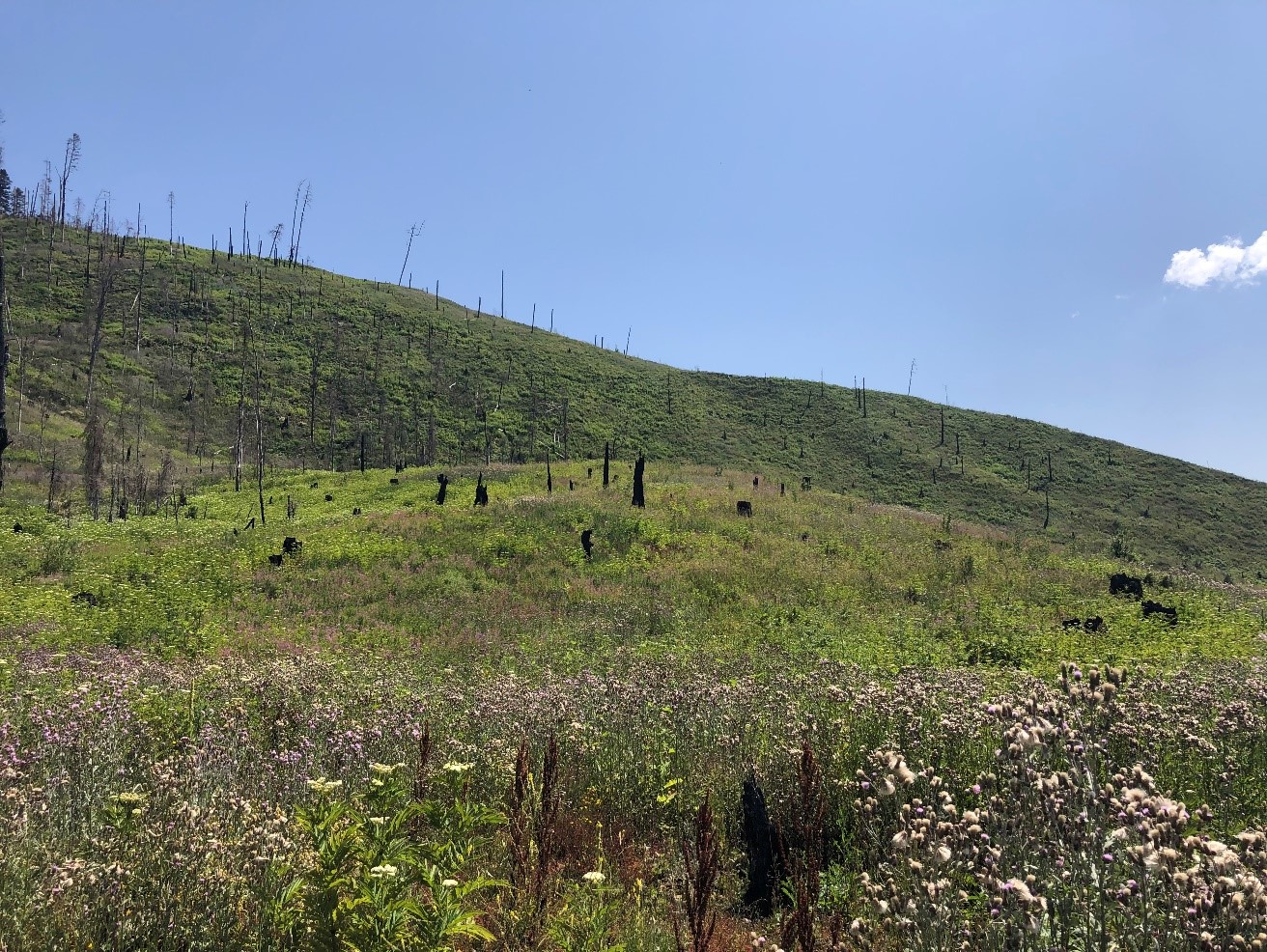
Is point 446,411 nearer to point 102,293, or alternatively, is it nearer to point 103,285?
point 102,293

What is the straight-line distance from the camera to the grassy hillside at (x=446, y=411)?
2142 inches

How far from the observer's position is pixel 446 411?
6900 centimetres

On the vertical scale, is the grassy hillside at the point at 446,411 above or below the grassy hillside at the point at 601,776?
above

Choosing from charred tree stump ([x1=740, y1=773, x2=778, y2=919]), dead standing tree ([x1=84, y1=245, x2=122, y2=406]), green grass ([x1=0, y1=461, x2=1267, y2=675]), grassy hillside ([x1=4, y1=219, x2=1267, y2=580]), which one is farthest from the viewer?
dead standing tree ([x1=84, y1=245, x2=122, y2=406])

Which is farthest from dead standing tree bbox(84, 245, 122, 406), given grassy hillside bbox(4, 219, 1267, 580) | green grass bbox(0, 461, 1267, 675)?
green grass bbox(0, 461, 1267, 675)

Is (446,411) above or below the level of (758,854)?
above

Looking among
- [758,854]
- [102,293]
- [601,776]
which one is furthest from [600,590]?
[102,293]

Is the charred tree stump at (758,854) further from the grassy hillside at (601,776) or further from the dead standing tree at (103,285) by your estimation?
the dead standing tree at (103,285)

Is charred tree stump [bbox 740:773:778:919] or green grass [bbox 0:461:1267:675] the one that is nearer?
charred tree stump [bbox 740:773:778:919]

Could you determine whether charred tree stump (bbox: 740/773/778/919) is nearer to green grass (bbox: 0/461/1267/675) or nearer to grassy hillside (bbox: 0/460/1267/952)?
grassy hillside (bbox: 0/460/1267/952)

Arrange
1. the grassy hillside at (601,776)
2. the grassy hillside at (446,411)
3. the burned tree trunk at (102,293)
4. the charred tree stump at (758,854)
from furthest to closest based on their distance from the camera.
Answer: the burned tree trunk at (102,293), the grassy hillside at (446,411), the charred tree stump at (758,854), the grassy hillside at (601,776)

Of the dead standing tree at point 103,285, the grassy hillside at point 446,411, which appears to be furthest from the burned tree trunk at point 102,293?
the grassy hillside at point 446,411

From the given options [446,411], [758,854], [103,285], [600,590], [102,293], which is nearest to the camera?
[758,854]

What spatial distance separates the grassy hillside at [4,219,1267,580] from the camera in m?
54.4
